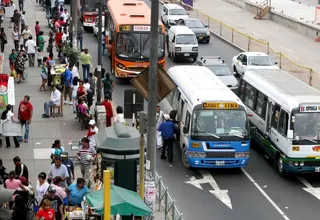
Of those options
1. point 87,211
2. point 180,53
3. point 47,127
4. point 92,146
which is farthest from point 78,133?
point 180,53

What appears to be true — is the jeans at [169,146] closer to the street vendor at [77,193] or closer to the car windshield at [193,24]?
the street vendor at [77,193]

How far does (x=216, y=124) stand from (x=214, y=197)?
245 cm

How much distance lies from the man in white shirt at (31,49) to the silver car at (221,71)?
299 inches

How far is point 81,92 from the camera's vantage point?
27.4m

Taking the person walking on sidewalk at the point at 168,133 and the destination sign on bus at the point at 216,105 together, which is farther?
the person walking on sidewalk at the point at 168,133

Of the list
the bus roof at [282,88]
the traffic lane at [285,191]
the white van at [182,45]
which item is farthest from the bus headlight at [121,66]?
the traffic lane at [285,191]

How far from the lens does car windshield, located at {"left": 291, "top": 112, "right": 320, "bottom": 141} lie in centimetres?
2186

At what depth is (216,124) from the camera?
2236cm

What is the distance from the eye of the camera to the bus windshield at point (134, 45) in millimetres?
33625

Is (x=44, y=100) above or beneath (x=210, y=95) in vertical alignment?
beneath

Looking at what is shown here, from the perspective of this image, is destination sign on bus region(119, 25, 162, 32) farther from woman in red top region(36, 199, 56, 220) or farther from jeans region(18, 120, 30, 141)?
woman in red top region(36, 199, 56, 220)

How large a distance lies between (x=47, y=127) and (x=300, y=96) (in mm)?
9054

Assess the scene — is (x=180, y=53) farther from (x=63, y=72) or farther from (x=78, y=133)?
(x=78, y=133)

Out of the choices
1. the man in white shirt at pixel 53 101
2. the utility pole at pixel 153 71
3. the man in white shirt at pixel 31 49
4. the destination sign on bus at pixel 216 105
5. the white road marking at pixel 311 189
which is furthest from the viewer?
the man in white shirt at pixel 31 49
